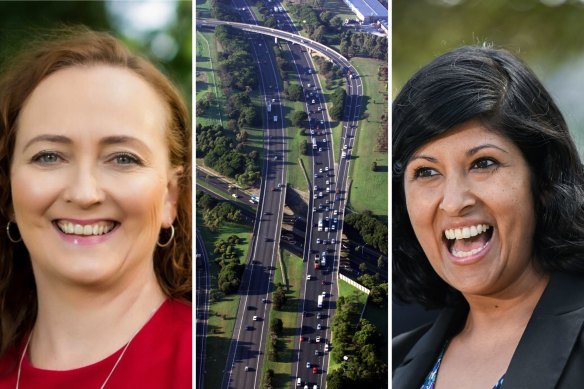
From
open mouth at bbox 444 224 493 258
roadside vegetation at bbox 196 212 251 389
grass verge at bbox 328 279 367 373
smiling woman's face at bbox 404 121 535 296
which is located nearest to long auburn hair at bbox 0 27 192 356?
roadside vegetation at bbox 196 212 251 389

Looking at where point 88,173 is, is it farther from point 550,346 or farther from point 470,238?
point 550,346

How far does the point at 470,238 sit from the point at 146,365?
6.08ft

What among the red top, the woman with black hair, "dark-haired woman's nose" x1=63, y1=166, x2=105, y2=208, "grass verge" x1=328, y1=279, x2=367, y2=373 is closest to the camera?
the woman with black hair

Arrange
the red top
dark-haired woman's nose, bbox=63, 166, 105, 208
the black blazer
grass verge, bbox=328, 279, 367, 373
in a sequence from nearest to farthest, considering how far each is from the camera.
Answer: the black blazer, dark-haired woman's nose, bbox=63, 166, 105, 208, the red top, grass verge, bbox=328, 279, 367, 373

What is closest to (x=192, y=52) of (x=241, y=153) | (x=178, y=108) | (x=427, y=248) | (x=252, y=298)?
(x=178, y=108)

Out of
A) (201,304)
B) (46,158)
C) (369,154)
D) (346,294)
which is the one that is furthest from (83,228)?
(369,154)

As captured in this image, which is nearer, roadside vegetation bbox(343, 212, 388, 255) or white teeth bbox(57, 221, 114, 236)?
white teeth bbox(57, 221, 114, 236)

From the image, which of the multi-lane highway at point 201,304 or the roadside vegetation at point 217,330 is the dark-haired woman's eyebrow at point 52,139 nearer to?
the multi-lane highway at point 201,304

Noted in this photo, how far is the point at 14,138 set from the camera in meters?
4.08

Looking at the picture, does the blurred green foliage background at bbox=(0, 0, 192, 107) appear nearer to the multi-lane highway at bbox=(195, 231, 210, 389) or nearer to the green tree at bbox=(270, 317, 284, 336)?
the multi-lane highway at bbox=(195, 231, 210, 389)

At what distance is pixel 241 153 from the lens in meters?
4.34

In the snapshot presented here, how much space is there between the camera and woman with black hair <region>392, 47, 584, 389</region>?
3.80m

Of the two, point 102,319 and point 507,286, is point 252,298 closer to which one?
point 102,319

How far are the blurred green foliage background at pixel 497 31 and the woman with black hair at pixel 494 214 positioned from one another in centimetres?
19
